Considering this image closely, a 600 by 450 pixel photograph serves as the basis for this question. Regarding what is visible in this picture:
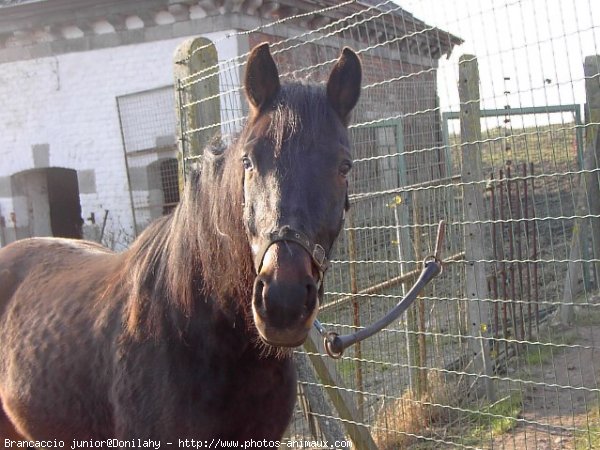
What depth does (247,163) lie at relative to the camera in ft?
6.89

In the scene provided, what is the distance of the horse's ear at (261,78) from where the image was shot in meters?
2.27

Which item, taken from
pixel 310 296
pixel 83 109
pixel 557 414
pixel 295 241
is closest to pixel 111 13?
pixel 83 109

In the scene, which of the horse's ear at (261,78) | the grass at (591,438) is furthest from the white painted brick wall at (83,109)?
the horse's ear at (261,78)

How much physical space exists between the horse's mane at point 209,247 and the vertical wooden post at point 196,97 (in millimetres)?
1226

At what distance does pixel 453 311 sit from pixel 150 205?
6575 mm

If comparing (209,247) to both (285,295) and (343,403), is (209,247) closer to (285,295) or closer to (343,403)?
(285,295)

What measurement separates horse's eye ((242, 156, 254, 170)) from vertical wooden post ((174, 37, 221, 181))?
165 cm

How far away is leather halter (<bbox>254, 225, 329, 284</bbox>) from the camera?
182 centimetres

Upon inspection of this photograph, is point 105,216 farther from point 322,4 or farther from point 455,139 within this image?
point 455,139

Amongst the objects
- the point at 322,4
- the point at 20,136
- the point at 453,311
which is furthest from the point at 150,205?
the point at 453,311

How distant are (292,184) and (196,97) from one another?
2102mm

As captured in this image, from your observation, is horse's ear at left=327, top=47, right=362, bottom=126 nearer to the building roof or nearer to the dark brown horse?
the dark brown horse

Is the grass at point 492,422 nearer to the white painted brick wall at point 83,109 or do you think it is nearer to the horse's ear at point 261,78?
the horse's ear at point 261,78

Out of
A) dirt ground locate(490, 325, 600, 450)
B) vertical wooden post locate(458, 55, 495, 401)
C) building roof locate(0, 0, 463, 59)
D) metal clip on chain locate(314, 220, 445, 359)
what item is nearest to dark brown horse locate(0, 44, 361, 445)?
metal clip on chain locate(314, 220, 445, 359)
